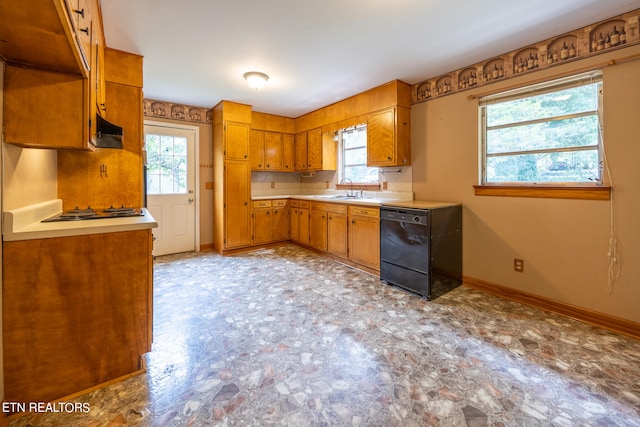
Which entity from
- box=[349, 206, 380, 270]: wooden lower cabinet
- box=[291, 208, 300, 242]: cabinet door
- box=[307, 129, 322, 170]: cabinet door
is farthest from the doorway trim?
box=[349, 206, 380, 270]: wooden lower cabinet

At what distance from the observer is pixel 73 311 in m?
1.55

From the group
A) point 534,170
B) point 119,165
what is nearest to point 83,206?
point 119,165

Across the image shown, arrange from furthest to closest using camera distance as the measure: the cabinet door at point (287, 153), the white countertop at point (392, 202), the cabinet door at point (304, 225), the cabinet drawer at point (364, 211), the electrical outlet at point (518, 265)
→ the cabinet door at point (287, 153)
the cabinet door at point (304, 225)
the cabinet drawer at point (364, 211)
the white countertop at point (392, 202)
the electrical outlet at point (518, 265)

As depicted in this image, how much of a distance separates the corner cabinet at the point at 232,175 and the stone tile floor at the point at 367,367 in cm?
183

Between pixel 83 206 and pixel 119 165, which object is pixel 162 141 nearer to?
pixel 119 165

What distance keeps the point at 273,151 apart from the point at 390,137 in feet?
8.26

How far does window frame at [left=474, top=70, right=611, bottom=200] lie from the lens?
7.81 ft

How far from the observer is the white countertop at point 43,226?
139cm

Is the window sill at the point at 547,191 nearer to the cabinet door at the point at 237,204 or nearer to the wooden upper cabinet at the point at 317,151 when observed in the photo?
the wooden upper cabinet at the point at 317,151

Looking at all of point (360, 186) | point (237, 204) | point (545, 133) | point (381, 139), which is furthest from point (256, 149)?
point (545, 133)

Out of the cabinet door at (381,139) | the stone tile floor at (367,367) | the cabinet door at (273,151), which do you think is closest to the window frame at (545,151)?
the cabinet door at (381,139)

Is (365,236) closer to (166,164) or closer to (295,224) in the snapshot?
(295,224)

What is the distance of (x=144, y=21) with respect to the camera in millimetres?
2359

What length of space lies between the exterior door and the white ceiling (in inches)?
44.1
